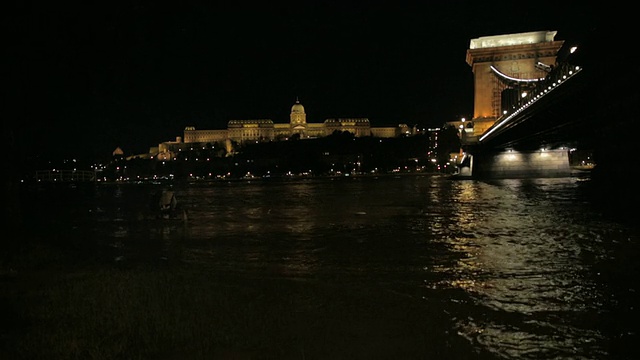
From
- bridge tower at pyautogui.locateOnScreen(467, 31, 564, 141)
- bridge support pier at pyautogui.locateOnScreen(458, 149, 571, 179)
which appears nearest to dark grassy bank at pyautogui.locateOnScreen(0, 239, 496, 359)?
bridge support pier at pyautogui.locateOnScreen(458, 149, 571, 179)

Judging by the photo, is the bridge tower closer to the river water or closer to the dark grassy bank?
the river water

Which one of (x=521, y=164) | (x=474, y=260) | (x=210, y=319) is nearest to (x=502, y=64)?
(x=521, y=164)

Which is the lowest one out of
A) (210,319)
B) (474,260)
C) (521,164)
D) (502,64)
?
(474,260)

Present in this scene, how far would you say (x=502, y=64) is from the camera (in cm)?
11212

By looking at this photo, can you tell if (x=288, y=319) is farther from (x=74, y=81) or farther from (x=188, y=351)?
(x=74, y=81)

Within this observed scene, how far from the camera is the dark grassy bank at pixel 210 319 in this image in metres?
5.42

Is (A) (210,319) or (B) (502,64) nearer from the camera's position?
(A) (210,319)

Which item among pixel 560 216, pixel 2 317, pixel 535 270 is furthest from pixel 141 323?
pixel 560 216

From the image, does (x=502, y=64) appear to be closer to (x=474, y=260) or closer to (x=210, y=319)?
(x=474, y=260)

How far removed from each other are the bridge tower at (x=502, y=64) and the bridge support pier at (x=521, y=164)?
28325 millimetres

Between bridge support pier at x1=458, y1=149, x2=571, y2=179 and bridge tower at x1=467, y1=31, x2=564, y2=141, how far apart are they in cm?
2833

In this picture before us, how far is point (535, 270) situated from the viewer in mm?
9906

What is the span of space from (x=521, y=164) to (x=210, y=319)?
7547cm

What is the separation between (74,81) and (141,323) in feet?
28.9
